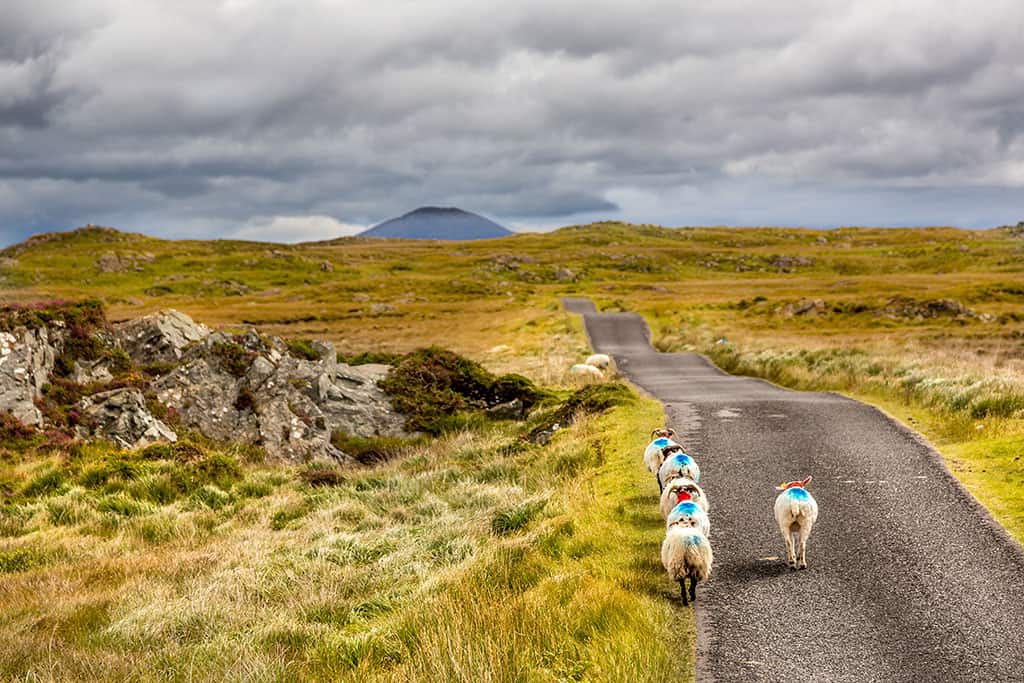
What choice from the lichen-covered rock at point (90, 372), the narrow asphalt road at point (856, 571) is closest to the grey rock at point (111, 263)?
the lichen-covered rock at point (90, 372)

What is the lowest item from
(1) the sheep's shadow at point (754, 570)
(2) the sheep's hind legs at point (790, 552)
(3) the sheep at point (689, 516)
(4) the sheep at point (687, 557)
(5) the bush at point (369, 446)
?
(5) the bush at point (369, 446)

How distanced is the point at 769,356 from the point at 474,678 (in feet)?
105

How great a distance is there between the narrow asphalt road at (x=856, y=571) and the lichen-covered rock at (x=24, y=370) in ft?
58.5

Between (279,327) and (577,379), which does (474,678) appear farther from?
(279,327)

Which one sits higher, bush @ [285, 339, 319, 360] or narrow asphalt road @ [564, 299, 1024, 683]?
bush @ [285, 339, 319, 360]

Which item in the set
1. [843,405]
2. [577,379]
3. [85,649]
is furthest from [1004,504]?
[577,379]

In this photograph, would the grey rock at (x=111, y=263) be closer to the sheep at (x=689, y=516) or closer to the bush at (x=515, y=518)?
the bush at (x=515, y=518)

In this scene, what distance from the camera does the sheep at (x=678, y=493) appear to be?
422 inches

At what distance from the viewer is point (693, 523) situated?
9.36 meters

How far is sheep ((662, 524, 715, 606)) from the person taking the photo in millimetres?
A: 8711

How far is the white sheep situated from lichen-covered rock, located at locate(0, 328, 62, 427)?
2092 centimetres

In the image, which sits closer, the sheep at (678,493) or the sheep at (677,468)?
the sheep at (678,493)

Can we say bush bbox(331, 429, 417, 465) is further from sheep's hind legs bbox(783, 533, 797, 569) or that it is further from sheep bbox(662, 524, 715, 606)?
sheep bbox(662, 524, 715, 606)

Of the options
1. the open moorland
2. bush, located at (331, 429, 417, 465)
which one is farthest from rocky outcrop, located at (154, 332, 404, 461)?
the open moorland
